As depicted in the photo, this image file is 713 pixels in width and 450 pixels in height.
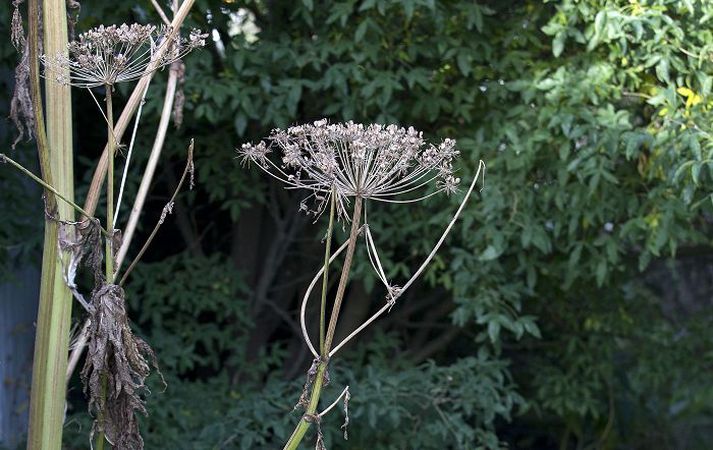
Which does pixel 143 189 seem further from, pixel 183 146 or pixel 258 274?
pixel 258 274

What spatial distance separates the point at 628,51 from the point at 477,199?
877mm

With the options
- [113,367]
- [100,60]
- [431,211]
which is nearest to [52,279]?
[113,367]

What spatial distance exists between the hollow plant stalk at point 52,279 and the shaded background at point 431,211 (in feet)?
5.94

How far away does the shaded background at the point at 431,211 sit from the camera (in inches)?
156

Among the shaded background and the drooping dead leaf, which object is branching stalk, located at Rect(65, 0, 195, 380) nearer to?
the drooping dead leaf

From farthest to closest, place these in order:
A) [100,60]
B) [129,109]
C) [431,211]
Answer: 1. [431,211]
2. [129,109]
3. [100,60]

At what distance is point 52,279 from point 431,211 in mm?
2673

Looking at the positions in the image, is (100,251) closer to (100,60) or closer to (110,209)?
(110,209)

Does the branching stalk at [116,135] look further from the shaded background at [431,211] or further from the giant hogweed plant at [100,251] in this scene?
the shaded background at [431,211]

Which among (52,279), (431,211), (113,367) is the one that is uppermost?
(431,211)

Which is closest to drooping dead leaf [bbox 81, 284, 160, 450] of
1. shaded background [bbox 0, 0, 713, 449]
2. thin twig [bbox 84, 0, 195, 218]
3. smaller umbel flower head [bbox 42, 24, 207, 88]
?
thin twig [bbox 84, 0, 195, 218]

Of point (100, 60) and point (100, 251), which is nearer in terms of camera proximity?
point (100, 60)

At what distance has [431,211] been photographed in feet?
15.3

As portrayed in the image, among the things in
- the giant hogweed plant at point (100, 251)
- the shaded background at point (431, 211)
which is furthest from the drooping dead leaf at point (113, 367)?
the shaded background at point (431, 211)
